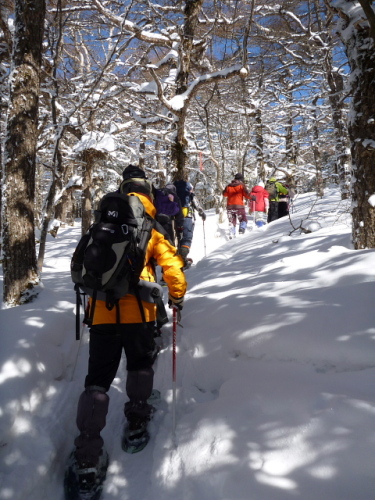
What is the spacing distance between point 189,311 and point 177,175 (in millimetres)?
3942

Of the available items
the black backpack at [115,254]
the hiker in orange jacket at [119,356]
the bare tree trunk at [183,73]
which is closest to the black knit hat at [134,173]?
the black backpack at [115,254]

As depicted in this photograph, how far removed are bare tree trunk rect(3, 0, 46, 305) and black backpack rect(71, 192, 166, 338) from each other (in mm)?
2408

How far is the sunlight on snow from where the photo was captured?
243 cm

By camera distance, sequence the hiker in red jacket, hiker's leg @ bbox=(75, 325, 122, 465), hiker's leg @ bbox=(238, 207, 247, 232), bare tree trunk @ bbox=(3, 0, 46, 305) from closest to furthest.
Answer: hiker's leg @ bbox=(75, 325, 122, 465) < bare tree trunk @ bbox=(3, 0, 46, 305) < the hiker in red jacket < hiker's leg @ bbox=(238, 207, 247, 232)

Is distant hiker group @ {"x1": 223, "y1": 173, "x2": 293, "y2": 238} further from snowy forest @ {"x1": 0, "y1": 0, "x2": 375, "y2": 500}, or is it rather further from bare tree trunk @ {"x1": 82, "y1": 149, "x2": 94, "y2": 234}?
bare tree trunk @ {"x1": 82, "y1": 149, "x2": 94, "y2": 234}

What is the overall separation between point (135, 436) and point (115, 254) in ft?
4.81

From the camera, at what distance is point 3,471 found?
1.95 metres

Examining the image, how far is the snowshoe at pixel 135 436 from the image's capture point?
2.24m

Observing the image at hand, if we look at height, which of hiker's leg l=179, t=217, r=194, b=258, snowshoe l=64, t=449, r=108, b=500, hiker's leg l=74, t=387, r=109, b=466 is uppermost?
hiker's leg l=179, t=217, r=194, b=258

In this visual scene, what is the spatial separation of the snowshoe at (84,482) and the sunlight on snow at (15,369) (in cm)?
91

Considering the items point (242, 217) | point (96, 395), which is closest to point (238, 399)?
point (96, 395)

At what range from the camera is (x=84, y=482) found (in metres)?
1.95

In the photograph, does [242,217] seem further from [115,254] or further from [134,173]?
[115,254]

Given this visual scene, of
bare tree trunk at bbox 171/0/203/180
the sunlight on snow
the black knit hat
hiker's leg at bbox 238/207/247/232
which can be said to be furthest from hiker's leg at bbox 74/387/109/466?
hiker's leg at bbox 238/207/247/232
